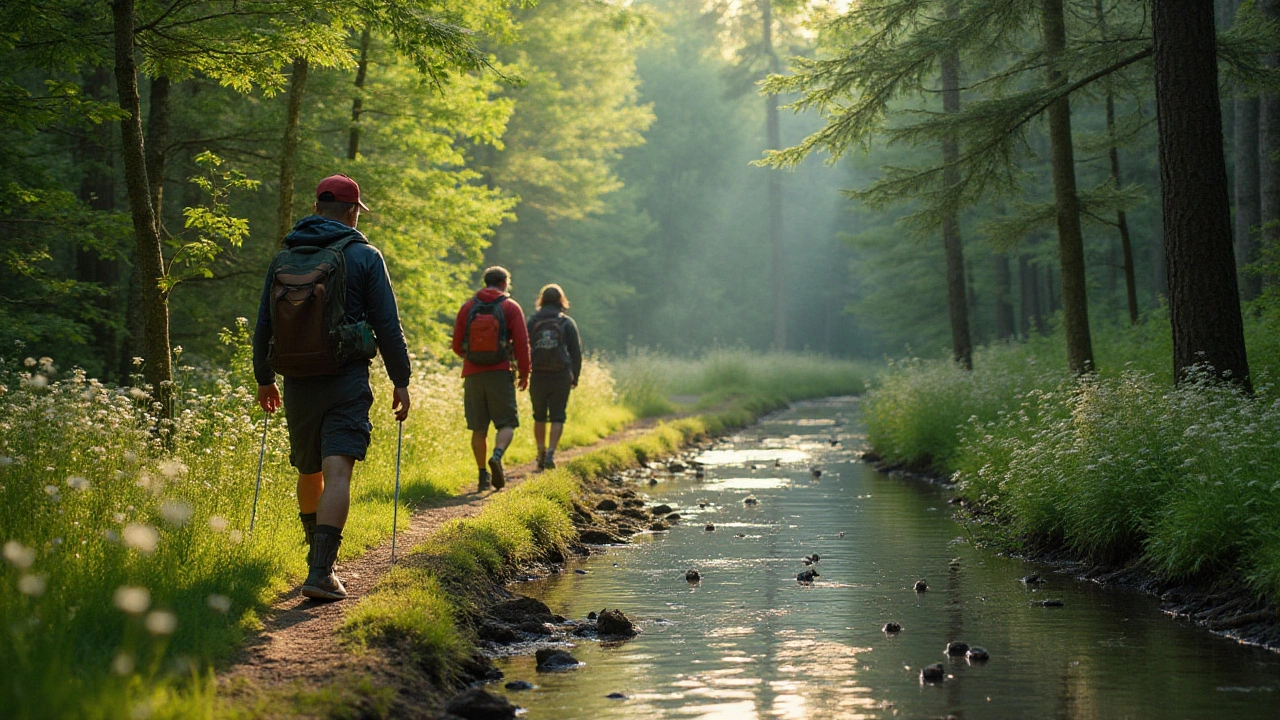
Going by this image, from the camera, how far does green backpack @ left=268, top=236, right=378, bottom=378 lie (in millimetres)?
6918

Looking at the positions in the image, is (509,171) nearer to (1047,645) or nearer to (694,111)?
(1047,645)

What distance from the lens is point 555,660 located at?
22.7ft

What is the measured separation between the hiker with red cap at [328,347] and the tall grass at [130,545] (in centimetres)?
61

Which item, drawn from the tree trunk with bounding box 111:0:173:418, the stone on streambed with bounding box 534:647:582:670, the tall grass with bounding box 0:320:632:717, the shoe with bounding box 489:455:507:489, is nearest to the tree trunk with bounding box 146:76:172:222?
the tall grass with bounding box 0:320:632:717

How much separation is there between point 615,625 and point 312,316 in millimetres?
2811

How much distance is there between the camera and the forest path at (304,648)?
533cm

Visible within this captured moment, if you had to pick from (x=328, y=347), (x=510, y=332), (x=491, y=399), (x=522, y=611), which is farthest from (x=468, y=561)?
(x=510, y=332)

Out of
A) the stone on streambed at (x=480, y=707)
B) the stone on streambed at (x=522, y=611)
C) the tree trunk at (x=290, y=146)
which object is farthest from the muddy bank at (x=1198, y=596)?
the tree trunk at (x=290, y=146)

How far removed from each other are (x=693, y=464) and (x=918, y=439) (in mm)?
3732

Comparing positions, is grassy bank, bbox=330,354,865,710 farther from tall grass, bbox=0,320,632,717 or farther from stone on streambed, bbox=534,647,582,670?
tall grass, bbox=0,320,632,717

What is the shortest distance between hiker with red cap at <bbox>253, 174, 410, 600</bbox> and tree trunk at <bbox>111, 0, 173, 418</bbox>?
2346 mm

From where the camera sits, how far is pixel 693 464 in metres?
19.4

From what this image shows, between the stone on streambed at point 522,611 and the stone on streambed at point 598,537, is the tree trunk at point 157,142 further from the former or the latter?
the stone on streambed at point 522,611

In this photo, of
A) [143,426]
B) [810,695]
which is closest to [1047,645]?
[810,695]
